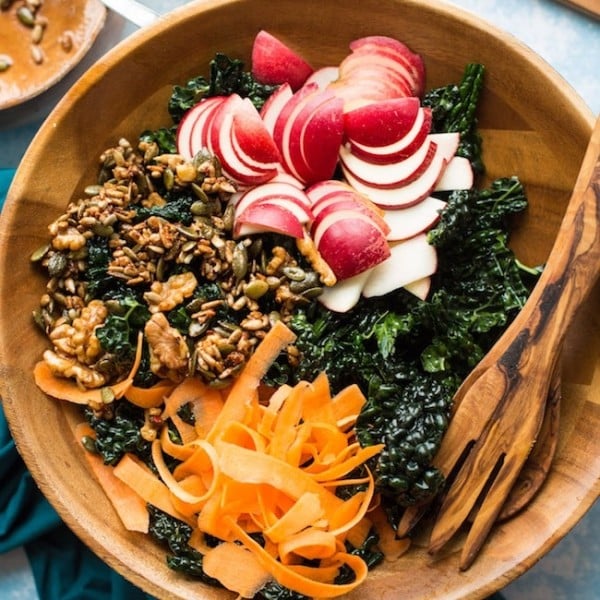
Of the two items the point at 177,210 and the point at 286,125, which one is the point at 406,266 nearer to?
the point at 286,125

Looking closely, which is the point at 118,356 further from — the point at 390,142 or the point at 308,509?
the point at 390,142

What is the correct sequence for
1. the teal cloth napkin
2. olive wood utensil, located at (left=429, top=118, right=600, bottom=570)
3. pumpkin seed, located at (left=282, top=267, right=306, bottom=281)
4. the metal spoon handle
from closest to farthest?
olive wood utensil, located at (left=429, top=118, right=600, bottom=570), pumpkin seed, located at (left=282, top=267, right=306, bottom=281), the metal spoon handle, the teal cloth napkin

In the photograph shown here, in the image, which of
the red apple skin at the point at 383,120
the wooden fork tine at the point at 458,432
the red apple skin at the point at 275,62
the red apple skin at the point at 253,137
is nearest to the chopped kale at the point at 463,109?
the red apple skin at the point at 383,120

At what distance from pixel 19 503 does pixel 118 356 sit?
0.81 metres

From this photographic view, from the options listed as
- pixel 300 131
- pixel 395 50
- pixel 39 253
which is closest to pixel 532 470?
pixel 300 131

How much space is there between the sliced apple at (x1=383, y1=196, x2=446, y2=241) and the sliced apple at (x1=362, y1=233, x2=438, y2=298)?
1.0 inches

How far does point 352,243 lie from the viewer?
80.4 inches

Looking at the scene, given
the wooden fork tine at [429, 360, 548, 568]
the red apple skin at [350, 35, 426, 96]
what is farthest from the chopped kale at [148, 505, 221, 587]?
the red apple skin at [350, 35, 426, 96]

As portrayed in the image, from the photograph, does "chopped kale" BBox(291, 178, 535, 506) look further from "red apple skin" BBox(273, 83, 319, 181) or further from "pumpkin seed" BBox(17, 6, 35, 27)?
"pumpkin seed" BBox(17, 6, 35, 27)

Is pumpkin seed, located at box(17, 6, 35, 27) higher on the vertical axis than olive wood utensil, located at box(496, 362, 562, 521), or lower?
higher

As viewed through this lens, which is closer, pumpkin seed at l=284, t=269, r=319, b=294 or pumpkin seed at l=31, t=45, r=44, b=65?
pumpkin seed at l=284, t=269, r=319, b=294

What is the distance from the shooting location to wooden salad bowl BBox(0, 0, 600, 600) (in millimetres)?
2025

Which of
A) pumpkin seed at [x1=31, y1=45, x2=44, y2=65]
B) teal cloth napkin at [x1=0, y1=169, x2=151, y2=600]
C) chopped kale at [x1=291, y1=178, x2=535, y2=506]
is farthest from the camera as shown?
pumpkin seed at [x1=31, y1=45, x2=44, y2=65]

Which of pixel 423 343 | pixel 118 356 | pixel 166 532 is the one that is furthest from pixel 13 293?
pixel 423 343
